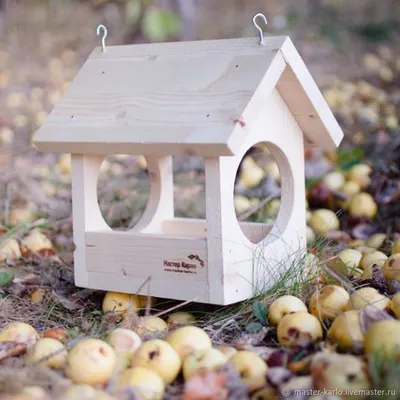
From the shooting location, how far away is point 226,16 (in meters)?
8.91

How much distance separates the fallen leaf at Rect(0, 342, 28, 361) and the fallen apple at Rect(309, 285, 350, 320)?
76 centimetres

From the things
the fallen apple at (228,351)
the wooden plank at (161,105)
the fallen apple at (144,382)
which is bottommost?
the fallen apple at (144,382)

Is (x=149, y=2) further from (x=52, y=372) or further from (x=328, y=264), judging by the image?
(x=52, y=372)

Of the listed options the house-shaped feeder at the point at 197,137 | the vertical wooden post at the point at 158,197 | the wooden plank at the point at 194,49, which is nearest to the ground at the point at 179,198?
the house-shaped feeder at the point at 197,137

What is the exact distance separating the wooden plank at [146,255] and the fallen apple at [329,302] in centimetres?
32

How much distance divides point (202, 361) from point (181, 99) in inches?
31.6

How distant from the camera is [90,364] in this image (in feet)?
5.13

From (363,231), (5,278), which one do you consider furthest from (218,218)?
(363,231)

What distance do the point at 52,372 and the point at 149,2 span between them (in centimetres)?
496

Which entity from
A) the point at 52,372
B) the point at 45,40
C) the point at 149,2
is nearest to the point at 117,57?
the point at 52,372

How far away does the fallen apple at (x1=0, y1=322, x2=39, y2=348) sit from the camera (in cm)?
190

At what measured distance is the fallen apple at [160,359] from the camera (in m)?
1.60

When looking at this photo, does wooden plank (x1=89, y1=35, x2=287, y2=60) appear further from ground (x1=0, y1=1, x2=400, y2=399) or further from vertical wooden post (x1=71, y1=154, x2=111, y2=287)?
ground (x1=0, y1=1, x2=400, y2=399)

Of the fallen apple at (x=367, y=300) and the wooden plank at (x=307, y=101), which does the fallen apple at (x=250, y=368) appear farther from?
the wooden plank at (x=307, y=101)
